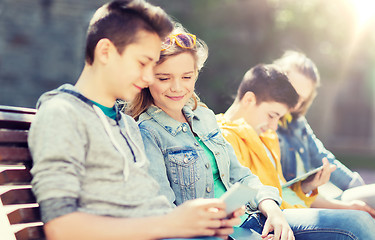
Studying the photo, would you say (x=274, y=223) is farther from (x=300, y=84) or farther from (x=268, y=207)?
(x=300, y=84)

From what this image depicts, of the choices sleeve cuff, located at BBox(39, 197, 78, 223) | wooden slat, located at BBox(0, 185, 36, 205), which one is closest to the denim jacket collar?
wooden slat, located at BBox(0, 185, 36, 205)

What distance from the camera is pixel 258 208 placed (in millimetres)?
2178

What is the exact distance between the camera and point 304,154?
329 cm

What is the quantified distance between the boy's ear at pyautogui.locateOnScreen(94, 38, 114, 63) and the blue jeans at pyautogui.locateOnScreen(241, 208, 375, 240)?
1.03 m

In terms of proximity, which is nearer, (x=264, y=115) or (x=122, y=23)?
(x=122, y=23)

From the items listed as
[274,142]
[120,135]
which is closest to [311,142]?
[274,142]

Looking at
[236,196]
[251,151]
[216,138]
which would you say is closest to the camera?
[236,196]

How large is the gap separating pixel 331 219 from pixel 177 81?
34.1 inches

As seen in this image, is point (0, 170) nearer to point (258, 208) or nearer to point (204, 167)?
point (204, 167)

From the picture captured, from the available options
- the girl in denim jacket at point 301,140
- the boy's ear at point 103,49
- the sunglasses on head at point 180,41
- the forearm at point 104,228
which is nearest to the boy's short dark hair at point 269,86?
the girl in denim jacket at point 301,140

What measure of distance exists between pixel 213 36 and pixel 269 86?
29.9 ft

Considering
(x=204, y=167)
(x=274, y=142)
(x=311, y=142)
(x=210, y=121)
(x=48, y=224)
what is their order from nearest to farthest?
(x=48, y=224), (x=204, y=167), (x=210, y=121), (x=274, y=142), (x=311, y=142)

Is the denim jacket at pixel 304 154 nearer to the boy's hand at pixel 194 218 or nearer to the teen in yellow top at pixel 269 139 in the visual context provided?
the teen in yellow top at pixel 269 139

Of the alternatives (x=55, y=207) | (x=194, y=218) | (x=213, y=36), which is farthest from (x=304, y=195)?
(x=213, y=36)
